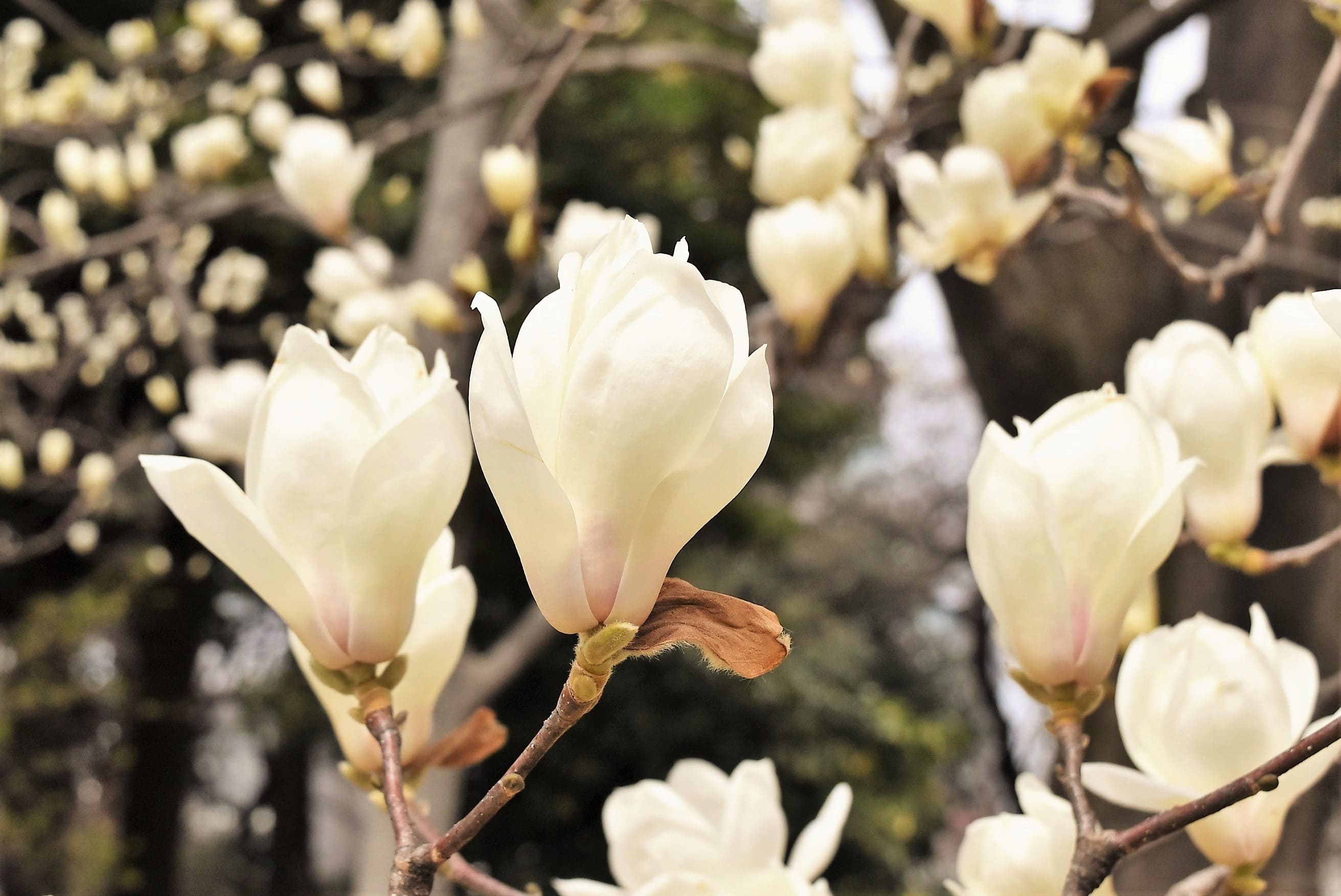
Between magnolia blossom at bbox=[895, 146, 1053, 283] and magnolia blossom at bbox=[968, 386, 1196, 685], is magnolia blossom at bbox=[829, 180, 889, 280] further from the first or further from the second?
magnolia blossom at bbox=[968, 386, 1196, 685]

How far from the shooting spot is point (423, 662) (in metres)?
0.41

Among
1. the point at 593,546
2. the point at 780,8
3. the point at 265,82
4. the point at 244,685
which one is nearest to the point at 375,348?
the point at 593,546

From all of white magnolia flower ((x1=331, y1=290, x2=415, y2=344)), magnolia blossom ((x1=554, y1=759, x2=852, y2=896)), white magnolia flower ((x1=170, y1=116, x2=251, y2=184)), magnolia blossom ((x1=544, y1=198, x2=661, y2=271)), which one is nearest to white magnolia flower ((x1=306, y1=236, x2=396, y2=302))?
white magnolia flower ((x1=331, y1=290, x2=415, y2=344))

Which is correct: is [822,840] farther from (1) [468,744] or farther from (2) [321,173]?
(2) [321,173]

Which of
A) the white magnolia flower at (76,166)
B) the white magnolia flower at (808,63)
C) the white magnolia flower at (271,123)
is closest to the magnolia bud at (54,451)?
the white magnolia flower at (76,166)

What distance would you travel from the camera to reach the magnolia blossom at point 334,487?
31 cm

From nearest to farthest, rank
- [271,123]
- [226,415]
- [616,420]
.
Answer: [616,420], [226,415], [271,123]

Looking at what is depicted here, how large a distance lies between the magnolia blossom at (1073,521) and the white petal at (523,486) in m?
0.14

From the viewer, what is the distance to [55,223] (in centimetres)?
193

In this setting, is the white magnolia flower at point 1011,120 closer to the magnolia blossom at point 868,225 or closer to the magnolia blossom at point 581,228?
the magnolia blossom at point 868,225

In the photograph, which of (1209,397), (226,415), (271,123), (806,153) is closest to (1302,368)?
(1209,397)

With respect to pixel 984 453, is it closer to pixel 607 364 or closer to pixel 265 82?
pixel 607 364

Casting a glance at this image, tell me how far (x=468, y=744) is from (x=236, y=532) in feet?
0.45

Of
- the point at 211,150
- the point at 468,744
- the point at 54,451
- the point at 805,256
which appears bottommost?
the point at 54,451
